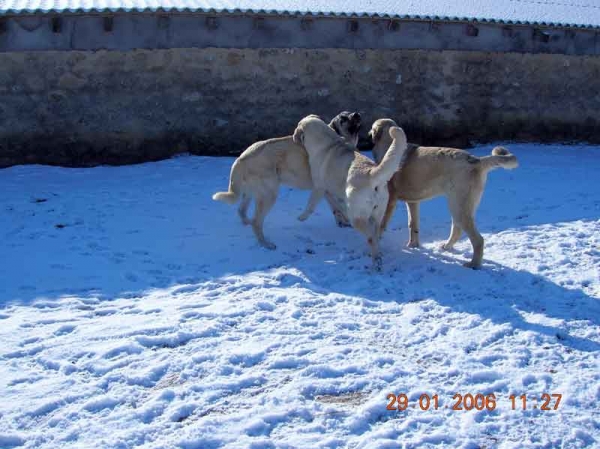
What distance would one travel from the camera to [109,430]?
3943mm

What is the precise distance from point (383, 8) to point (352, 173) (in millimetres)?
5168

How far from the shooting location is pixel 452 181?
20.9ft

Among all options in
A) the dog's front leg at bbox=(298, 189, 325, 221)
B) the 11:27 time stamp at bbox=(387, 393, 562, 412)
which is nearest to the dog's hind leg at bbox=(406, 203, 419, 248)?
the dog's front leg at bbox=(298, 189, 325, 221)

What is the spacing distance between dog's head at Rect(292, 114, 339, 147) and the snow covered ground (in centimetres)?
102

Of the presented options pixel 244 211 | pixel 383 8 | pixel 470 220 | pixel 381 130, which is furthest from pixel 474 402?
pixel 383 8

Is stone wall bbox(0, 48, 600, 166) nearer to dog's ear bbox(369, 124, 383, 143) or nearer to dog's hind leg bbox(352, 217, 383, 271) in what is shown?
dog's ear bbox(369, 124, 383, 143)

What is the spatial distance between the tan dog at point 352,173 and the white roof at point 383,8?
3436mm

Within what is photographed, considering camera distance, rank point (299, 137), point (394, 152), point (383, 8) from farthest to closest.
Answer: point (383, 8)
point (299, 137)
point (394, 152)

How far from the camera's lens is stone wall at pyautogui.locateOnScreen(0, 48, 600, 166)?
9.59 m

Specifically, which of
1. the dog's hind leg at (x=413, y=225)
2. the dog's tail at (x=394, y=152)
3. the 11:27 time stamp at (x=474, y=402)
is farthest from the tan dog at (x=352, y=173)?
the 11:27 time stamp at (x=474, y=402)

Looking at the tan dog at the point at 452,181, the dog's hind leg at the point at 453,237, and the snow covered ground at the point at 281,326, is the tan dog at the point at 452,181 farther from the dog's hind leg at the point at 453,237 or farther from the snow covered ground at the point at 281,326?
the snow covered ground at the point at 281,326

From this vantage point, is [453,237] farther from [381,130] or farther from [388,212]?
[381,130]

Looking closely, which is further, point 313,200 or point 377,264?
point 313,200

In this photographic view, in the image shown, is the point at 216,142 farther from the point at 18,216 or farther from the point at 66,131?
the point at 18,216
